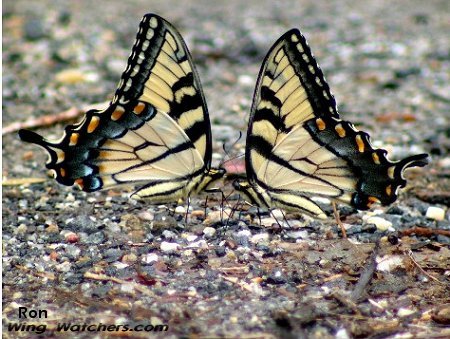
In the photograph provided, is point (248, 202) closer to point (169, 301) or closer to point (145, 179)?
point (145, 179)

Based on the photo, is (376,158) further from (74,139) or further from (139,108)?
(74,139)

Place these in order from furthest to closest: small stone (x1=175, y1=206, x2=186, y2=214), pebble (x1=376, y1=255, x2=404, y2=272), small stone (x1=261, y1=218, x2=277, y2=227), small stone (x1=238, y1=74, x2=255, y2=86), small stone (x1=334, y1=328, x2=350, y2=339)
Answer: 1. small stone (x1=238, y1=74, x2=255, y2=86)
2. small stone (x1=175, y1=206, x2=186, y2=214)
3. small stone (x1=261, y1=218, x2=277, y2=227)
4. pebble (x1=376, y1=255, x2=404, y2=272)
5. small stone (x1=334, y1=328, x2=350, y2=339)

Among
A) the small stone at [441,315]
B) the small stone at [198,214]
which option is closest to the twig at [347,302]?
the small stone at [441,315]

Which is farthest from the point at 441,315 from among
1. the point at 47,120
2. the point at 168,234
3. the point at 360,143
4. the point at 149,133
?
the point at 47,120

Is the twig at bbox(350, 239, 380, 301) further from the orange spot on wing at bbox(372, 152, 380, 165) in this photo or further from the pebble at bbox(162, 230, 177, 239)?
the pebble at bbox(162, 230, 177, 239)

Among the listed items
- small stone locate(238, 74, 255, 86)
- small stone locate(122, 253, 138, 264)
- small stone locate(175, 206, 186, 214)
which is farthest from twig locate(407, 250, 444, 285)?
small stone locate(238, 74, 255, 86)

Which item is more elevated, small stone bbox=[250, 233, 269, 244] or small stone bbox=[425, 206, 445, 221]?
small stone bbox=[425, 206, 445, 221]

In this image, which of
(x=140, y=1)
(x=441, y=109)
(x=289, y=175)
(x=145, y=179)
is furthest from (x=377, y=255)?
(x=140, y=1)
